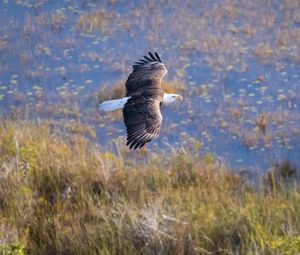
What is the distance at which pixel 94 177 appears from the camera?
8.26 metres

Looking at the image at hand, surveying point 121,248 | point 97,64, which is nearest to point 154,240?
point 121,248

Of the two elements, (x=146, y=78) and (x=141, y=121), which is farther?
(x=146, y=78)

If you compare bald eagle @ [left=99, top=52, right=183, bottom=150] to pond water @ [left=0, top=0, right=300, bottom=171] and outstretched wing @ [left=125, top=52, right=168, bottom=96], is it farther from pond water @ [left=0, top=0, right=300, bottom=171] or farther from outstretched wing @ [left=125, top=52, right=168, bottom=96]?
pond water @ [left=0, top=0, right=300, bottom=171]

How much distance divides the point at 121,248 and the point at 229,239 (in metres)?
0.84

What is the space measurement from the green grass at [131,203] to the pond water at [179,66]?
0.92m

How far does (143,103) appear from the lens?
8.28 meters

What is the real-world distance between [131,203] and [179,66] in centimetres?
395

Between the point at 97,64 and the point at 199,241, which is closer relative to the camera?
the point at 199,241

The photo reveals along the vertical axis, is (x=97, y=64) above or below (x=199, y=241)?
above

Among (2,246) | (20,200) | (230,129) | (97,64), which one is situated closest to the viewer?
(2,246)

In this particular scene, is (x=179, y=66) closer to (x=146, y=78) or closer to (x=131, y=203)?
(x=146, y=78)

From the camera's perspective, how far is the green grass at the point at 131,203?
279 inches

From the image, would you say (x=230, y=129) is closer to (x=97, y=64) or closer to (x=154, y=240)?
(x=97, y=64)

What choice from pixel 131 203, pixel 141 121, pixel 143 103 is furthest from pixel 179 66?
pixel 131 203
